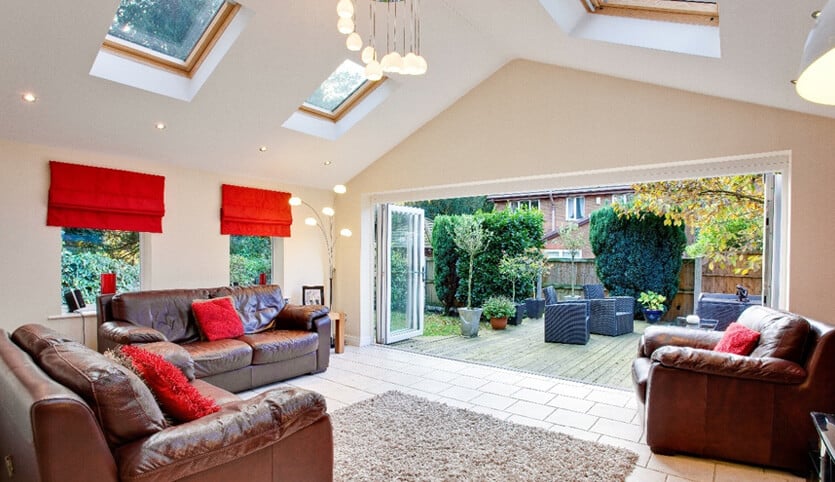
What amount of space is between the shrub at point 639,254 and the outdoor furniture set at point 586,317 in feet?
2.13

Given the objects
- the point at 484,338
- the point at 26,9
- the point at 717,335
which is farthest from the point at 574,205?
the point at 26,9

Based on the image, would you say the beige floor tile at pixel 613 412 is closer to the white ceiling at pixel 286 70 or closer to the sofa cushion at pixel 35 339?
the white ceiling at pixel 286 70

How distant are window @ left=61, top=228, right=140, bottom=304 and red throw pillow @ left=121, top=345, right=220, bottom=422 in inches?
119

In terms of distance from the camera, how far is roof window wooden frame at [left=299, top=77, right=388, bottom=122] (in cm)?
455

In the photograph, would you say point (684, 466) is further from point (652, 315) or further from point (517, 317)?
point (652, 315)

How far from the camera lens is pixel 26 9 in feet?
8.50

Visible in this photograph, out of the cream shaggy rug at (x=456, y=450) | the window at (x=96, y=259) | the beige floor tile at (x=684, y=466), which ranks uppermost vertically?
the window at (x=96, y=259)

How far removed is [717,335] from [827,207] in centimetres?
118

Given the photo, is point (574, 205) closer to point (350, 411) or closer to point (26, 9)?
point (350, 411)

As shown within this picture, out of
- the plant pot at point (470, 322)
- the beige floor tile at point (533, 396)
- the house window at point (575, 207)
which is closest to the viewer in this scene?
the beige floor tile at point (533, 396)

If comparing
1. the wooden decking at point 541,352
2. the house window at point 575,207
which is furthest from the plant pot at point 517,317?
the house window at point 575,207

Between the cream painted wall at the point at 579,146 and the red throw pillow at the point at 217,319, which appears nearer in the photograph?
the cream painted wall at the point at 579,146

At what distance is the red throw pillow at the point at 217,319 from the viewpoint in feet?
13.4

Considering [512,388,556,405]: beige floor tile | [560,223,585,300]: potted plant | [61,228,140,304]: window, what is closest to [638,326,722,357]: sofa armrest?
[512,388,556,405]: beige floor tile
